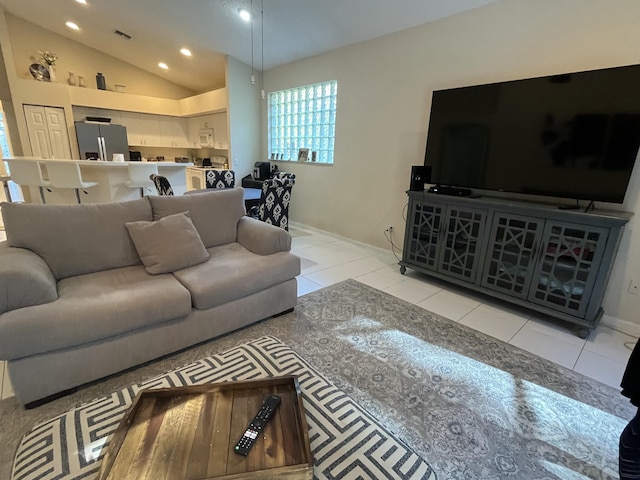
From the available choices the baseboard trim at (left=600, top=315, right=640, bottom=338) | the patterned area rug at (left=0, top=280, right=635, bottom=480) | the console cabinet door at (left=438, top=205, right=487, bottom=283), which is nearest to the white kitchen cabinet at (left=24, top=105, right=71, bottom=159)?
the patterned area rug at (left=0, top=280, right=635, bottom=480)

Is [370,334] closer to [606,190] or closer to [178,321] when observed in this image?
[178,321]

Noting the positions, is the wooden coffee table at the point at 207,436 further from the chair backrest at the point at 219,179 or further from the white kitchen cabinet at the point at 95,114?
the white kitchen cabinet at the point at 95,114

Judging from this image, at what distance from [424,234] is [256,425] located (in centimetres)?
267

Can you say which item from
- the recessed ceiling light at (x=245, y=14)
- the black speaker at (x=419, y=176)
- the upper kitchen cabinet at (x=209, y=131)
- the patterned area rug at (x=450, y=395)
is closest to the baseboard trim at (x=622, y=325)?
the patterned area rug at (x=450, y=395)

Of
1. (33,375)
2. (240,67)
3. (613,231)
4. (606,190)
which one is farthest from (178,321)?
(240,67)

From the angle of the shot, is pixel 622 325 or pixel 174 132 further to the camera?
pixel 174 132

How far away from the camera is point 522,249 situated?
2.52m

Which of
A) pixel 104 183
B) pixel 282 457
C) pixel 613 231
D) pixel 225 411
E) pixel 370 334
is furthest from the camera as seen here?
pixel 104 183

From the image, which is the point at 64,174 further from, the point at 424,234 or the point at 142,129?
the point at 424,234

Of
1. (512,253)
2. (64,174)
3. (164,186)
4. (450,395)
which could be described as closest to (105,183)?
(64,174)

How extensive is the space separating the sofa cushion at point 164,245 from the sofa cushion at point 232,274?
8cm

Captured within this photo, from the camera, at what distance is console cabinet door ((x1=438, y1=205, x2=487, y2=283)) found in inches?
109

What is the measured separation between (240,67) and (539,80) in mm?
4573

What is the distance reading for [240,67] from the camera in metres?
5.22
